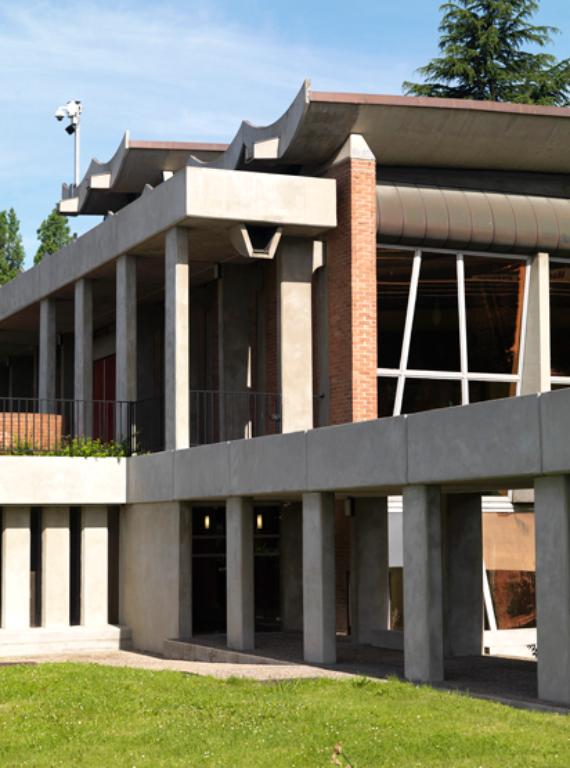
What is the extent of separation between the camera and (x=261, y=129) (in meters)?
25.4

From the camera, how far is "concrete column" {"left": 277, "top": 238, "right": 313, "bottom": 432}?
24.9 m

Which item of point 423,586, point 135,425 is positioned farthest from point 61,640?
point 423,586

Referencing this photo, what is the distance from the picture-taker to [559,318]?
90.5 feet

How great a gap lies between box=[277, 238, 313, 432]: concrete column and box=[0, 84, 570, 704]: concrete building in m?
0.04

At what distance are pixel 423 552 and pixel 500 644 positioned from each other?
971 cm

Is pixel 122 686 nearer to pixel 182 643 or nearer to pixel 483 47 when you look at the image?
pixel 182 643

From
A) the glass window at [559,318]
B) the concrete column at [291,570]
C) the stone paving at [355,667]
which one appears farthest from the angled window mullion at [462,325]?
the stone paving at [355,667]

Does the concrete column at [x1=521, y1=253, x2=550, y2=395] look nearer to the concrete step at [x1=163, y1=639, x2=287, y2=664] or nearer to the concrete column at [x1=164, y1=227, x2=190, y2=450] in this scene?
the concrete column at [x1=164, y1=227, x2=190, y2=450]

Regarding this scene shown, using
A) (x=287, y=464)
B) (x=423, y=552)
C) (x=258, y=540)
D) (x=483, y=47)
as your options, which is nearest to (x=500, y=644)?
(x=258, y=540)

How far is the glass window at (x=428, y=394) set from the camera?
2603cm

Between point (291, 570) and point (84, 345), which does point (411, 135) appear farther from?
point (84, 345)

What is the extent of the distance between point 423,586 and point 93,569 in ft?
33.4

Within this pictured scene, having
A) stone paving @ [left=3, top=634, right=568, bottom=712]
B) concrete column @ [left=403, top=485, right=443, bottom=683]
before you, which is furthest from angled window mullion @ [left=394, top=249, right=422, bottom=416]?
concrete column @ [left=403, top=485, right=443, bottom=683]

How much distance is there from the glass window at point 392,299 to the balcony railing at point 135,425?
89.9 inches
